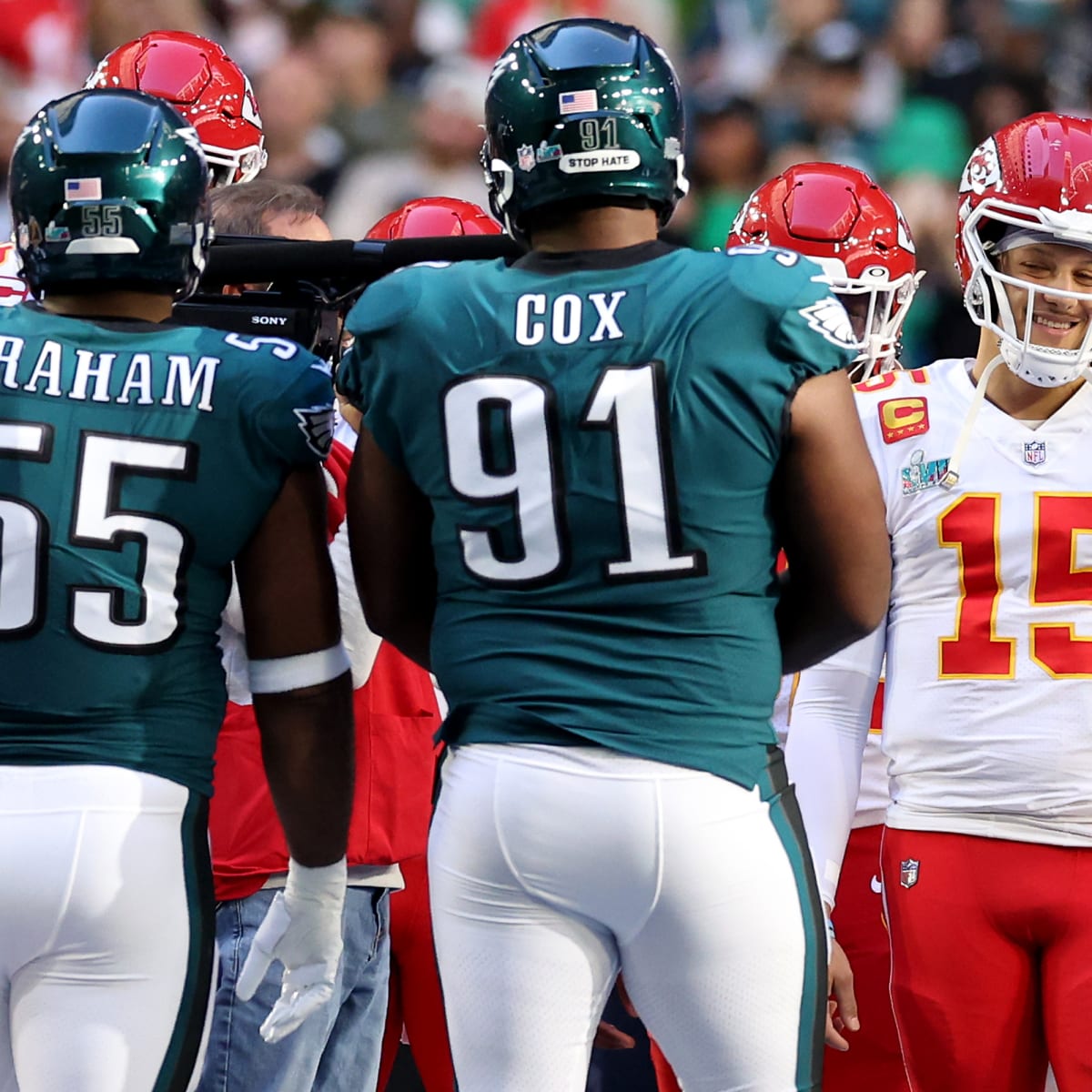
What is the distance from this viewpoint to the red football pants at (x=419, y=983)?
2939 millimetres

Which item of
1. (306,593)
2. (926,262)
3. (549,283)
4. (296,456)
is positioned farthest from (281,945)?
(926,262)

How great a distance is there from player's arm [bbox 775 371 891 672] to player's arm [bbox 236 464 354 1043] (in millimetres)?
532

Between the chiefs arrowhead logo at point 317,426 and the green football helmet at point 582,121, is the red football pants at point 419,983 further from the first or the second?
the green football helmet at point 582,121

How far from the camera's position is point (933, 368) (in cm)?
279

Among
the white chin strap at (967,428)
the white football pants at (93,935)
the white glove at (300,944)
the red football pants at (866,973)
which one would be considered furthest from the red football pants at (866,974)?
the white football pants at (93,935)

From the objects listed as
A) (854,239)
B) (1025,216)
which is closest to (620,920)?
(1025,216)

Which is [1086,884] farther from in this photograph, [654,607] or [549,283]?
[549,283]

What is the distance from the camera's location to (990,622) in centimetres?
258

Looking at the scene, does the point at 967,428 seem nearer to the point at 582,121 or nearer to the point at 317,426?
the point at 582,121

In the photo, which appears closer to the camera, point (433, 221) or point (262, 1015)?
point (262, 1015)

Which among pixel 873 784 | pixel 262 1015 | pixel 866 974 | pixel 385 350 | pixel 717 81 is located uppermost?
pixel 717 81

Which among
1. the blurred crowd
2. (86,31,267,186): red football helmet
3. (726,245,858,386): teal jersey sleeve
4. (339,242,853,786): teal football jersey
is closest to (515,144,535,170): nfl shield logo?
(339,242,853,786): teal football jersey

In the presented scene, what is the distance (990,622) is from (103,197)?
1.36m

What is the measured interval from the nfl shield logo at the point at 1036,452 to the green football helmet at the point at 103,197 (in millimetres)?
1252
